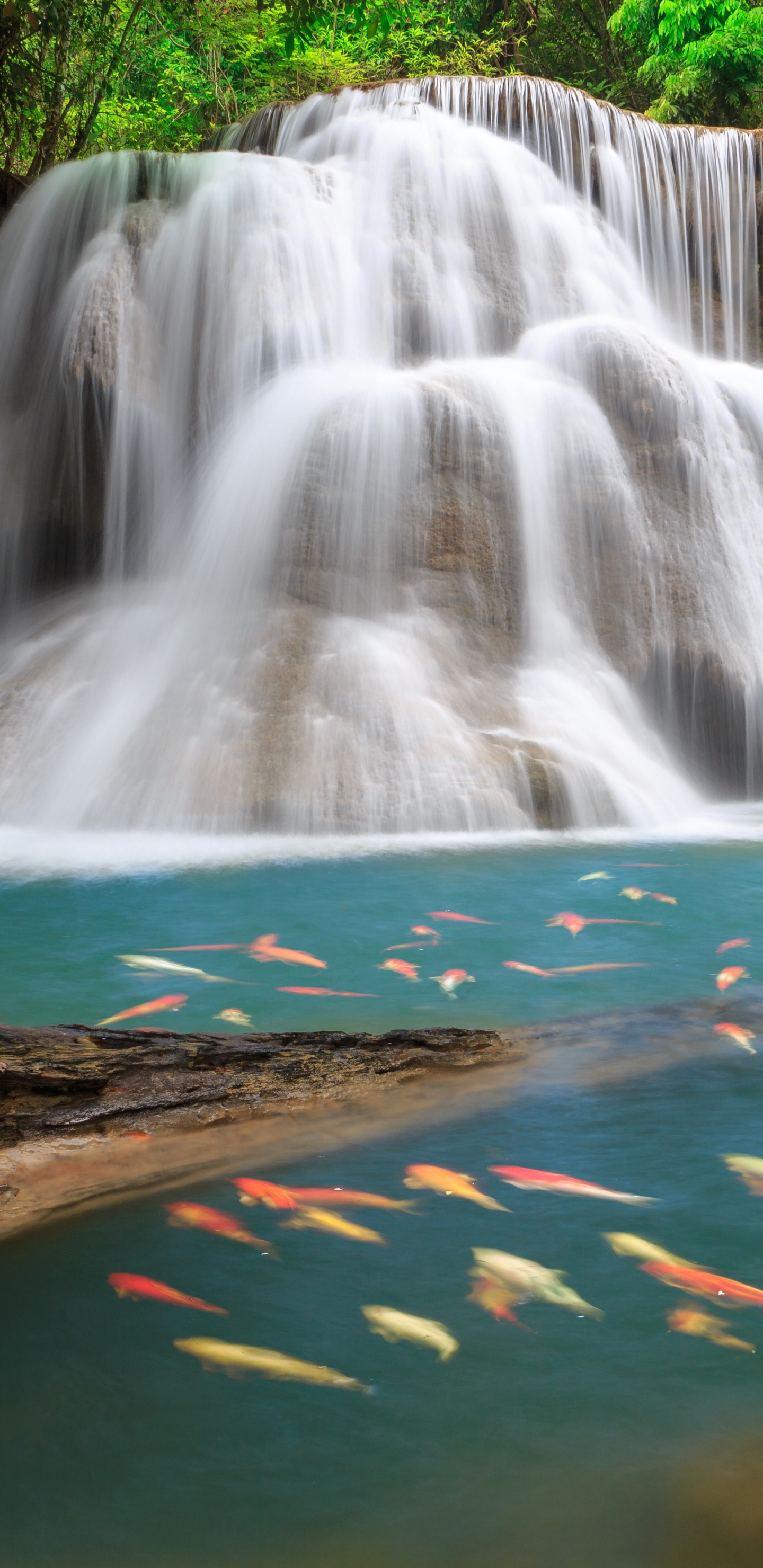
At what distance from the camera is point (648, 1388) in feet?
6.13

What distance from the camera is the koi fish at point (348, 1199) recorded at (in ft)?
8.05

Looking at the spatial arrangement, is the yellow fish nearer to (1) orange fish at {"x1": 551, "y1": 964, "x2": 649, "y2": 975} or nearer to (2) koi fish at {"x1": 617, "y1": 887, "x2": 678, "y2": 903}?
(1) orange fish at {"x1": 551, "y1": 964, "x2": 649, "y2": 975}

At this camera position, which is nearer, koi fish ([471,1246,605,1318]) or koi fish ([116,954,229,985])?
koi fish ([471,1246,605,1318])

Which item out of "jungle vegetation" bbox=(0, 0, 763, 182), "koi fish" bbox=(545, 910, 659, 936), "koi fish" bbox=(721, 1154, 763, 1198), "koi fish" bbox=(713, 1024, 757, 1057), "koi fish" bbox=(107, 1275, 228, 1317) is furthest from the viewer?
"jungle vegetation" bbox=(0, 0, 763, 182)

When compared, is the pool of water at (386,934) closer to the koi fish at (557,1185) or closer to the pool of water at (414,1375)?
the pool of water at (414,1375)

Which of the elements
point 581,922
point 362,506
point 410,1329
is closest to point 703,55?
point 362,506

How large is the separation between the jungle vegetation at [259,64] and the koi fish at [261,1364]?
14855mm

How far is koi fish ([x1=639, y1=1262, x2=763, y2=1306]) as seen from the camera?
2135 millimetres

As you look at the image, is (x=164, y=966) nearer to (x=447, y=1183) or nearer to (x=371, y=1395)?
(x=447, y=1183)

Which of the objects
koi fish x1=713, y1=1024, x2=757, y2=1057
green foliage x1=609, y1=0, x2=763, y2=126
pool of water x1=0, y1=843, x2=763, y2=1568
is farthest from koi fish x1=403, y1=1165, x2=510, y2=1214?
green foliage x1=609, y1=0, x2=763, y2=126

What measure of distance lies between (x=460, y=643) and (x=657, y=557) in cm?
224

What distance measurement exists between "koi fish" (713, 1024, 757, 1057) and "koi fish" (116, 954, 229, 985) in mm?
1742

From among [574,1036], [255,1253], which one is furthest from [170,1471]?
[574,1036]

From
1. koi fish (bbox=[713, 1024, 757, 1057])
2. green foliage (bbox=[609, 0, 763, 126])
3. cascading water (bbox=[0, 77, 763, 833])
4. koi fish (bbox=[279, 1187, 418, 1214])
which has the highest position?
green foliage (bbox=[609, 0, 763, 126])
